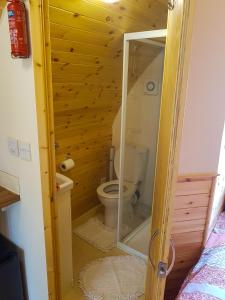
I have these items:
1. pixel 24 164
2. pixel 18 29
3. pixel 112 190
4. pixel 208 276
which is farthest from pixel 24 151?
pixel 112 190

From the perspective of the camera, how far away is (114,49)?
2137 millimetres

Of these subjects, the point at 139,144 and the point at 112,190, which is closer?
the point at 139,144

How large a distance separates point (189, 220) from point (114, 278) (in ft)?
3.26

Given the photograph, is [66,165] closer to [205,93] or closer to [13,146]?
[13,146]

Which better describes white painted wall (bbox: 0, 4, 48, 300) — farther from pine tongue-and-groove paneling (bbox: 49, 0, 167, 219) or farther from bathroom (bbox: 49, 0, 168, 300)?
pine tongue-and-groove paneling (bbox: 49, 0, 167, 219)

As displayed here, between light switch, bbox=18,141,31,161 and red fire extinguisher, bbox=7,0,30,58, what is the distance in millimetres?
460

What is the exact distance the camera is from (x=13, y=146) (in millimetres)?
1389

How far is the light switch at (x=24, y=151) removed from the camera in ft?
4.31

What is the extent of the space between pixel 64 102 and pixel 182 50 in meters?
Answer: 1.52

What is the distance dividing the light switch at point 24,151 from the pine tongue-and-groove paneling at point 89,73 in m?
0.75

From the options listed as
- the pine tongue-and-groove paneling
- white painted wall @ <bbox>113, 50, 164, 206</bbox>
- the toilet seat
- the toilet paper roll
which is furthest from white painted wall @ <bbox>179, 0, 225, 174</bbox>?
the toilet paper roll

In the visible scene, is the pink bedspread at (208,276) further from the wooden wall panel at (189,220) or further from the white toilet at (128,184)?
the white toilet at (128,184)

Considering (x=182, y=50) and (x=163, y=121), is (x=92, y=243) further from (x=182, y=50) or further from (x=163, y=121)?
(x=182, y=50)

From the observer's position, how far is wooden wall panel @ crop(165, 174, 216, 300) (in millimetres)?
1422
